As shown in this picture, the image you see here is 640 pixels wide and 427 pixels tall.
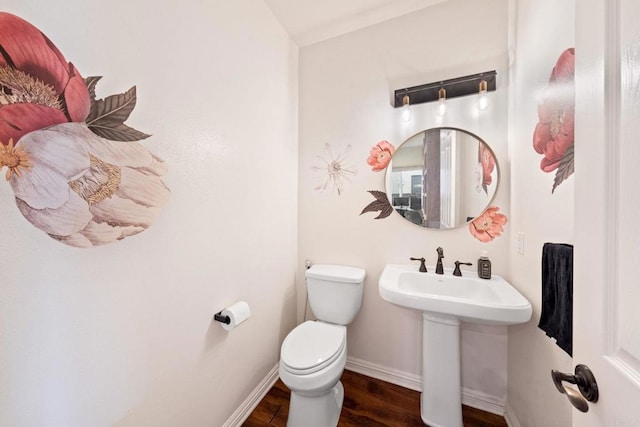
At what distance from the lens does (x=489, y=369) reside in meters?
1.44

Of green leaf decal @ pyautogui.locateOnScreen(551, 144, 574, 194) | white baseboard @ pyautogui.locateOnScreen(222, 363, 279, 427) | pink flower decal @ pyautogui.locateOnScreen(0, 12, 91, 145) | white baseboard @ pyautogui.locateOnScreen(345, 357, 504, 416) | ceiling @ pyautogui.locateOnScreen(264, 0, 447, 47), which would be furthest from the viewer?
ceiling @ pyautogui.locateOnScreen(264, 0, 447, 47)

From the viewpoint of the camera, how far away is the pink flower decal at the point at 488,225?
1416 millimetres

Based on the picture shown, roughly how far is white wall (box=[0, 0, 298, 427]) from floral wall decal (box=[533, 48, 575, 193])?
147 cm

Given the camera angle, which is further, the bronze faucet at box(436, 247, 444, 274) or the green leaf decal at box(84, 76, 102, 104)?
the bronze faucet at box(436, 247, 444, 274)

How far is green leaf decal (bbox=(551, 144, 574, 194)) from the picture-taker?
858 millimetres

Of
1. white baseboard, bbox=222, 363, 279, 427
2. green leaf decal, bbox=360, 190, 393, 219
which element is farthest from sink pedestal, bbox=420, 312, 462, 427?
white baseboard, bbox=222, 363, 279, 427

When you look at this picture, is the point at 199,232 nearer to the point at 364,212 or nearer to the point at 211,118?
the point at 211,118

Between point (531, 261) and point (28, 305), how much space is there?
6.27 ft

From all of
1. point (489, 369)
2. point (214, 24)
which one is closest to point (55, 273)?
point (214, 24)

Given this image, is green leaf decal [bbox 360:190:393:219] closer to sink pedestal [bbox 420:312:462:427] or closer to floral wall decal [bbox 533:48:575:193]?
sink pedestal [bbox 420:312:462:427]

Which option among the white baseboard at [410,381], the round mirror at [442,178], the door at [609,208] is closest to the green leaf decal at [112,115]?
the door at [609,208]

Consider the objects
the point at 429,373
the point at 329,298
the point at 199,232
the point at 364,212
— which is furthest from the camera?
the point at 364,212

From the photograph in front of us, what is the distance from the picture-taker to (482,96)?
1.41 m

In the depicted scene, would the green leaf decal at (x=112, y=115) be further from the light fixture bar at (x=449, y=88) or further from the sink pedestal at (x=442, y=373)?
the sink pedestal at (x=442, y=373)
